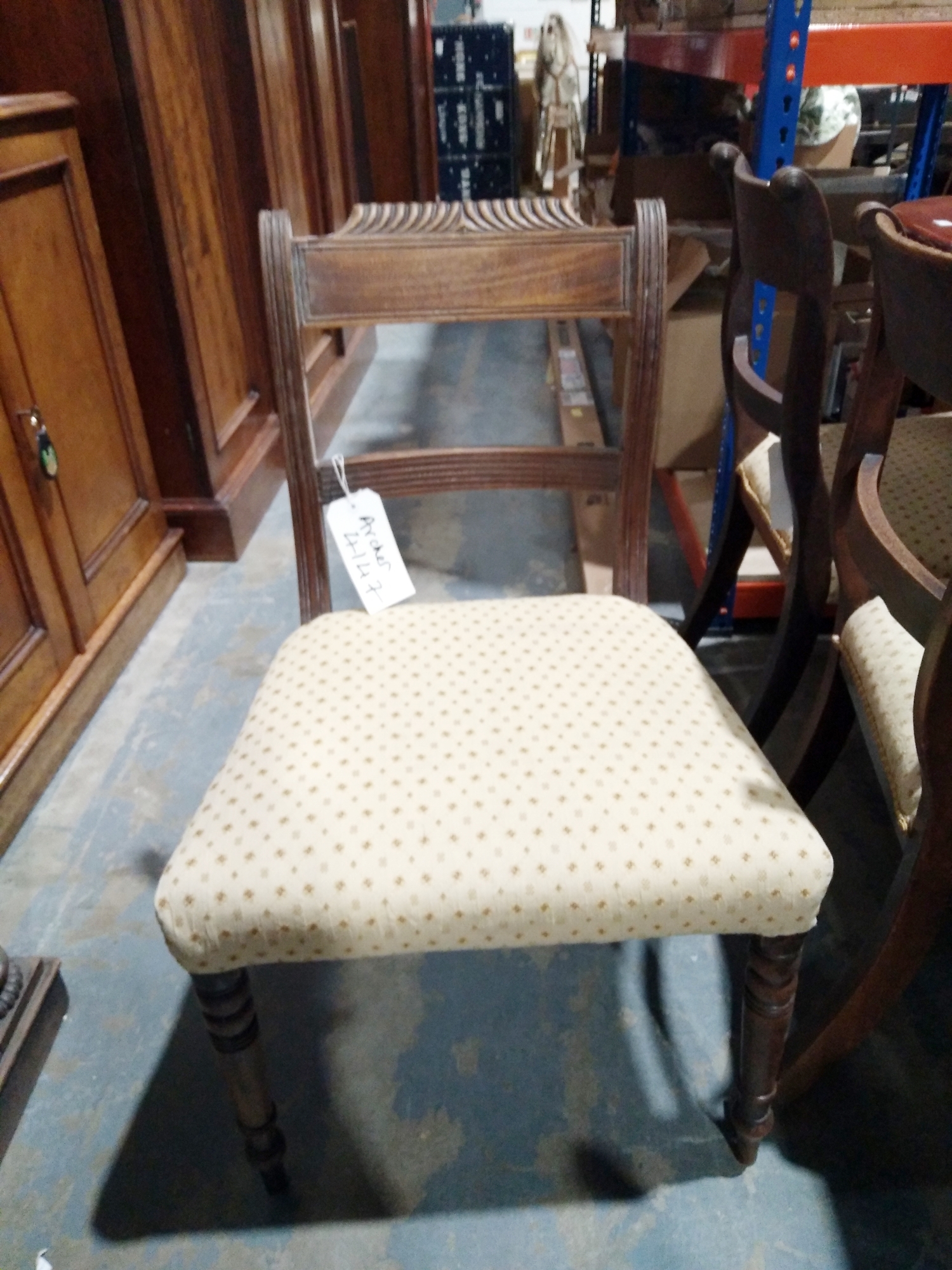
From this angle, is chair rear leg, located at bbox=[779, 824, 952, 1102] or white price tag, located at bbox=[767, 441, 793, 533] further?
white price tag, located at bbox=[767, 441, 793, 533]

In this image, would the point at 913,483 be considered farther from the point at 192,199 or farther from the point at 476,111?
the point at 476,111

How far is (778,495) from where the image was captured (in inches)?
43.0

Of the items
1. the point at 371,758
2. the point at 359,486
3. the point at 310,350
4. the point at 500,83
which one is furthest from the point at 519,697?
the point at 500,83

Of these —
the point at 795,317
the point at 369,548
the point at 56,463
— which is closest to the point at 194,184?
the point at 56,463

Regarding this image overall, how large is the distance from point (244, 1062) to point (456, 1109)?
11.3 inches

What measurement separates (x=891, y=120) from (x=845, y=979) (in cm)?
223

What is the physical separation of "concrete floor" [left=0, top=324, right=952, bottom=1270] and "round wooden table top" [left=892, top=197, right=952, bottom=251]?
72 centimetres

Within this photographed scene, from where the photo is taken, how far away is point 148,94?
1.51 meters

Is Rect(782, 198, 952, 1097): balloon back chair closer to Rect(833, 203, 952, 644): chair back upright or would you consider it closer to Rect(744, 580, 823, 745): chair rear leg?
Rect(833, 203, 952, 644): chair back upright

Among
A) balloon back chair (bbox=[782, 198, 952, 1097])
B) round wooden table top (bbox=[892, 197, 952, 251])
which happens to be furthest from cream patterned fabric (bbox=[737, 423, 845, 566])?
round wooden table top (bbox=[892, 197, 952, 251])

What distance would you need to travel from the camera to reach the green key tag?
1.33m

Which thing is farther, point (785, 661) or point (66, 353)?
point (66, 353)

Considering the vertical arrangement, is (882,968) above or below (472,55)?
below

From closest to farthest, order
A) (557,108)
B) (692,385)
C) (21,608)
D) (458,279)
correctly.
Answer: (458,279), (21,608), (692,385), (557,108)
